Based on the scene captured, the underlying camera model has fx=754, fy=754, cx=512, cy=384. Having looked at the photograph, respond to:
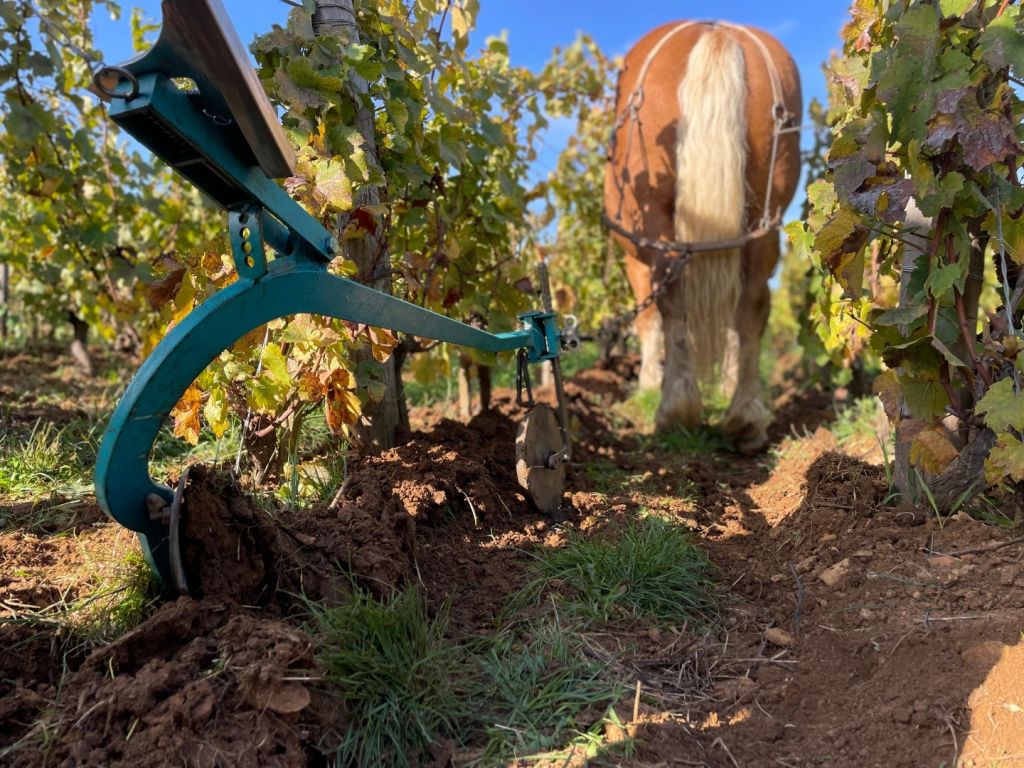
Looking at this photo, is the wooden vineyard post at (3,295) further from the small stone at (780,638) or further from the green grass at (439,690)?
the small stone at (780,638)

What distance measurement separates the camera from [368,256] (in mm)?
2883

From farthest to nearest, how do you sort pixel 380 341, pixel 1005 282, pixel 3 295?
pixel 3 295
pixel 380 341
pixel 1005 282

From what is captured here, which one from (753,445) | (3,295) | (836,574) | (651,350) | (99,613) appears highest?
(3,295)

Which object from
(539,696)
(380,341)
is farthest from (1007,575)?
(380,341)

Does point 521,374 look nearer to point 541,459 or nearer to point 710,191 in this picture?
point 541,459

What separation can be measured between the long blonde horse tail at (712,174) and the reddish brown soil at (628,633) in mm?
1686

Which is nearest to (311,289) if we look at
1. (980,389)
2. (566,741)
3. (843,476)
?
(566,741)

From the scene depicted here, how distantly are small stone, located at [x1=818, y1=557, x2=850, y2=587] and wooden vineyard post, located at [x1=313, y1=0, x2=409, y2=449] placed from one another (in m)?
1.60

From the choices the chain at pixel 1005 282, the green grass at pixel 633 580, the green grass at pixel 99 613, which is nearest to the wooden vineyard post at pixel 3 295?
the green grass at pixel 99 613

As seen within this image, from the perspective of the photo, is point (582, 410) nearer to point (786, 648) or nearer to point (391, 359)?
point (391, 359)

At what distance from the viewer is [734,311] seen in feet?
14.6

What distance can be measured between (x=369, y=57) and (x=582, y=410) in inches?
111

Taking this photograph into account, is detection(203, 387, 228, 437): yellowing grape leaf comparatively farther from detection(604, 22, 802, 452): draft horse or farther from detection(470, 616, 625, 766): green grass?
detection(604, 22, 802, 452): draft horse

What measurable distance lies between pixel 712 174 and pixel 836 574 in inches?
102
